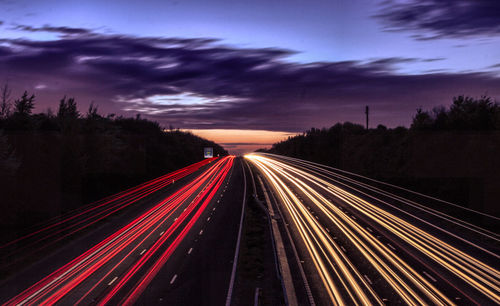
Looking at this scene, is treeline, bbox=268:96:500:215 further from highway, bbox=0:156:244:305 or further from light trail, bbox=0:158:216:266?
light trail, bbox=0:158:216:266

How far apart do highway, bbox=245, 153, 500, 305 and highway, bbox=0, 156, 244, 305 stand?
19.0 ft

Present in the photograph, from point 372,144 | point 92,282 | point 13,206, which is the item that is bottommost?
point 92,282

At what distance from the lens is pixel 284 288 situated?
1831 cm

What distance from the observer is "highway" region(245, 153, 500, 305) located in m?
17.2

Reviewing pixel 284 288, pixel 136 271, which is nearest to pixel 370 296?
pixel 284 288

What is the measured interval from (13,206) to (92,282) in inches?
609

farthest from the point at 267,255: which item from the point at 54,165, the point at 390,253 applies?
the point at 54,165

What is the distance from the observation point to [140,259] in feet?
77.4

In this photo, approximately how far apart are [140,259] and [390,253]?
16.3 metres

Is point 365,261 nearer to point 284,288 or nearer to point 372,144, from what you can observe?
point 284,288

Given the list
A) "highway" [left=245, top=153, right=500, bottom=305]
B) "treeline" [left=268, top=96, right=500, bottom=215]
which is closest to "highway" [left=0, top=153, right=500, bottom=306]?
"highway" [left=245, top=153, right=500, bottom=305]

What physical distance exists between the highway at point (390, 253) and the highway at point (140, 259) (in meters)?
5.79

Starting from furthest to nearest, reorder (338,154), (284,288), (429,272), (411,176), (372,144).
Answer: (338,154), (372,144), (411,176), (429,272), (284,288)

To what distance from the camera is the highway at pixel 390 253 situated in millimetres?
17203
